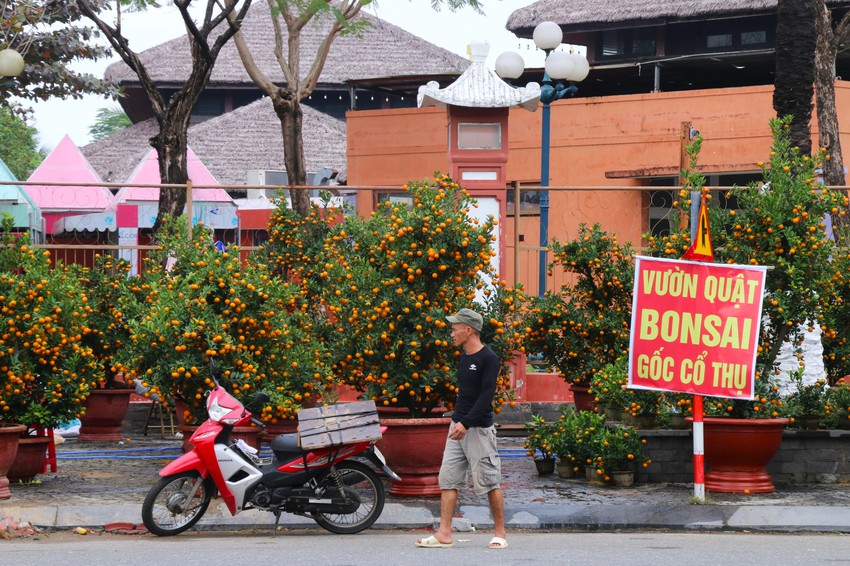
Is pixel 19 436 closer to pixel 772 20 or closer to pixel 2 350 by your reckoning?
pixel 2 350

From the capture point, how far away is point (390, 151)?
2770cm

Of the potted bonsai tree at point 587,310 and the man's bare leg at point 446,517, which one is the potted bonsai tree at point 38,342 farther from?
the potted bonsai tree at point 587,310

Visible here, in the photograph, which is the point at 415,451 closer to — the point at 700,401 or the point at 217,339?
the point at 217,339

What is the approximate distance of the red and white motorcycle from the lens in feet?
31.4

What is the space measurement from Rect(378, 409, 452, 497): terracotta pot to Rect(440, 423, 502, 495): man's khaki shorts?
1.68m

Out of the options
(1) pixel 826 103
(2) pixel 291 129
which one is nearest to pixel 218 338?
(2) pixel 291 129

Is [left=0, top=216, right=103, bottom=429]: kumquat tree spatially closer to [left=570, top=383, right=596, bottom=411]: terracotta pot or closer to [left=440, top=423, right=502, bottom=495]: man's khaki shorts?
[left=440, top=423, right=502, bottom=495]: man's khaki shorts

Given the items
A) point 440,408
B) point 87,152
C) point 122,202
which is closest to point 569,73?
point 440,408

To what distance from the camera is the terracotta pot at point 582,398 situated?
48.5 feet

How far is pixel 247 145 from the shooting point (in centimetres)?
3741

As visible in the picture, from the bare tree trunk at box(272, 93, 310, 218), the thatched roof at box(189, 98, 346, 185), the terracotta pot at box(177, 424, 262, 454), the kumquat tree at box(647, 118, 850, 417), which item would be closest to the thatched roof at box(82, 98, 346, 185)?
the thatched roof at box(189, 98, 346, 185)

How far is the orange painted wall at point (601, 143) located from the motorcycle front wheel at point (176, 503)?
40.9ft

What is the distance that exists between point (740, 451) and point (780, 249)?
1937 mm

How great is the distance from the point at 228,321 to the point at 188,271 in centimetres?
74
